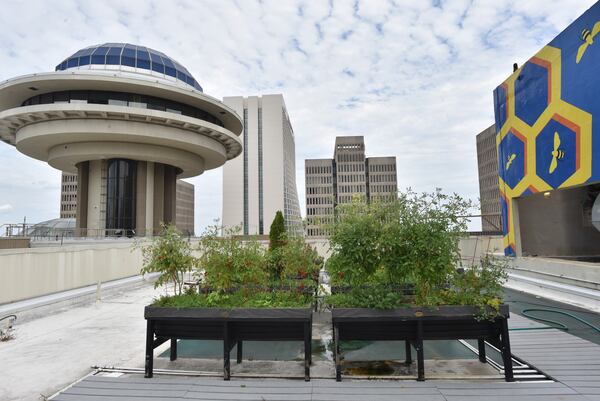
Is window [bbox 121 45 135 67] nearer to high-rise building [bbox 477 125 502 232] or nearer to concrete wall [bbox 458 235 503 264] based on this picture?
concrete wall [bbox 458 235 503 264]

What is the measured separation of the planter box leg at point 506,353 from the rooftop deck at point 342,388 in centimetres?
10

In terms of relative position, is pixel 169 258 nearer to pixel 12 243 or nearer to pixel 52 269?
pixel 52 269

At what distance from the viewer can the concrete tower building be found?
91.5 ft

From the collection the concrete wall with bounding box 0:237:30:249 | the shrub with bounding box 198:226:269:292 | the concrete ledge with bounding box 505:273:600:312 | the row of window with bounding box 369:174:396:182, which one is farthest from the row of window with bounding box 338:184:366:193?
the shrub with bounding box 198:226:269:292

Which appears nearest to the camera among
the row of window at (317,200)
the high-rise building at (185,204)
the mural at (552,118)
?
the mural at (552,118)

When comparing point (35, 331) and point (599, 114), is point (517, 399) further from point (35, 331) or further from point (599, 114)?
point (599, 114)

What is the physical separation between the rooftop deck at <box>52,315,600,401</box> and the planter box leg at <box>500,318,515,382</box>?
0.10m

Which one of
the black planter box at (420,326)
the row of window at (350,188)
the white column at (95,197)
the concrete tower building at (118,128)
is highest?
the row of window at (350,188)

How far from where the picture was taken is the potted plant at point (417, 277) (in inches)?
177

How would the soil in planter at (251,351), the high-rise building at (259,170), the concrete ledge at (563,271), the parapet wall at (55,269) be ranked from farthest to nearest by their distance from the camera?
the high-rise building at (259,170)
the concrete ledge at (563,271)
the parapet wall at (55,269)
the soil in planter at (251,351)

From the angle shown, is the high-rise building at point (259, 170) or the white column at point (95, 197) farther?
the high-rise building at point (259, 170)

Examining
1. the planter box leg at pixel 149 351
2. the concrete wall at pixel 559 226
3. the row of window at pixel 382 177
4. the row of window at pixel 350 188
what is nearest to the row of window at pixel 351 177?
the row of window at pixel 350 188

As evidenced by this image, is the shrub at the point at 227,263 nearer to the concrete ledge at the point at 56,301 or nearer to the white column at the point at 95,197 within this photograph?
the concrete ledge at the point at 56,301

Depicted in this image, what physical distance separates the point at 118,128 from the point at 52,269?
839 inches
